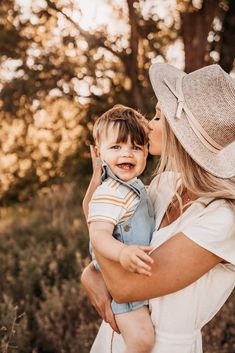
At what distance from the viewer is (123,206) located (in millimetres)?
2154

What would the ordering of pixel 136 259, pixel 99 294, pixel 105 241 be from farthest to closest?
1. pixel 99 294
2. pixel 105 241
3. pixel 136 259

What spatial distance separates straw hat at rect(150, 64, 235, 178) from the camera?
6.83 feet

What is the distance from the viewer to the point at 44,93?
7773 millimetres

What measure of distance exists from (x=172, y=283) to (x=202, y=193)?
35 cm

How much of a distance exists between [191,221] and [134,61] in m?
5.79

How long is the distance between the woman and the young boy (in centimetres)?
6

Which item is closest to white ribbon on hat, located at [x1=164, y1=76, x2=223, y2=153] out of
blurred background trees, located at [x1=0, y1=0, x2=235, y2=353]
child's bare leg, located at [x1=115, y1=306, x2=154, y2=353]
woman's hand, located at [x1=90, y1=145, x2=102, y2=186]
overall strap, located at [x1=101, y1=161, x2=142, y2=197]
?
overall strap, located at [x1=101, y1=161, x2=142, y2=197]

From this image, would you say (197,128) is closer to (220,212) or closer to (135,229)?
(220,212)

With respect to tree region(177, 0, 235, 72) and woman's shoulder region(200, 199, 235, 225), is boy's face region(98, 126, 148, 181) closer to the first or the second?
woman's shoulder region(200, 199, 235, 225)

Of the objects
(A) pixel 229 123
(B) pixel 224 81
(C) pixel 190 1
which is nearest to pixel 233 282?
(A) pixel 229 123

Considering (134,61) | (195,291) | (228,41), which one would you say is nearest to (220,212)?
(195,291)

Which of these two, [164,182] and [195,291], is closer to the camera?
[195,291]

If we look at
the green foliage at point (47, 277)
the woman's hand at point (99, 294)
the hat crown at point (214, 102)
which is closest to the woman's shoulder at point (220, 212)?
the hat crown at point (214, 102)

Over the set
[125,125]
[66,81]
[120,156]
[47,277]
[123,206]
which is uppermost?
[125,125]
